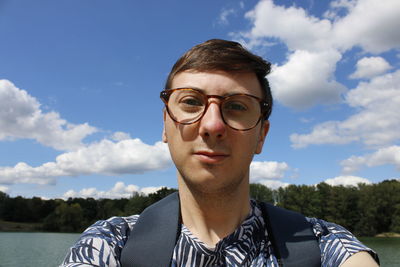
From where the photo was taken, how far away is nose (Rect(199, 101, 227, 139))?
78.3 inches

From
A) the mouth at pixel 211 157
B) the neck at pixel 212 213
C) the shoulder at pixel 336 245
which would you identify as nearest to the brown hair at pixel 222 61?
the mouth at pixel 211 157

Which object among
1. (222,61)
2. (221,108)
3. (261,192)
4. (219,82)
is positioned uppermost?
(261,192)

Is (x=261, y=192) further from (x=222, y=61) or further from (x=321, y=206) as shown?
(x=222, y=61)

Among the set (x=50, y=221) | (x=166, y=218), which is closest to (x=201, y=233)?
(x=166, y=218)

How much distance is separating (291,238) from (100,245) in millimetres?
1118

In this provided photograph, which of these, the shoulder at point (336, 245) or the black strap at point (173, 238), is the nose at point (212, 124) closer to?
the black strap at point (173, 238)

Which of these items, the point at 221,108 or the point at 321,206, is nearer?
the point at 221,108

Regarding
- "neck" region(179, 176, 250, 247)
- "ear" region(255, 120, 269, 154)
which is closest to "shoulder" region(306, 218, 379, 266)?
"neck" region(179, 176, 250, 247)

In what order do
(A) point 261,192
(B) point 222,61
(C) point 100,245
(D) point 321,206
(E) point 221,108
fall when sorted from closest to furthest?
(C) point 100,245 → (E) point 221,108 → (B) point 222,61 → (D) point 321,206 → (A) point 261,192

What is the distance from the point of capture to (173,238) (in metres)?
1.94

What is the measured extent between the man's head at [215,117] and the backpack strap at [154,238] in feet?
0.72

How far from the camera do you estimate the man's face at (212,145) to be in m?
1.99

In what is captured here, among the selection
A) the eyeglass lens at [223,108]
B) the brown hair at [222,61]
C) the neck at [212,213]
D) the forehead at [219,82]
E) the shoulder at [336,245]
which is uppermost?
the brown hair at [222,61]

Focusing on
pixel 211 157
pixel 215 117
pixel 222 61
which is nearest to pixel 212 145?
pixel 211 157
